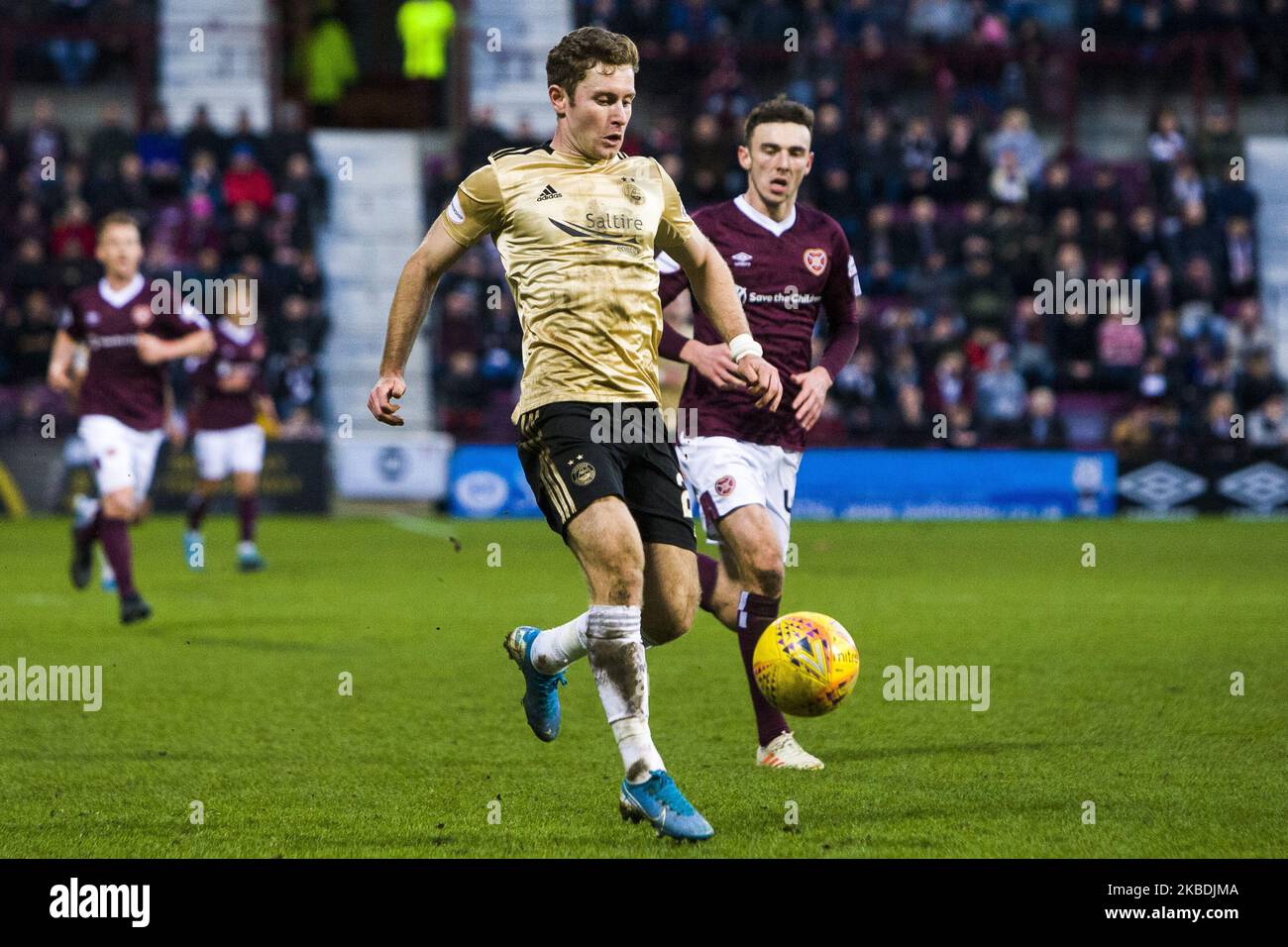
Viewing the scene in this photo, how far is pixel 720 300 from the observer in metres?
6.52

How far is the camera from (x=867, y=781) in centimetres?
681

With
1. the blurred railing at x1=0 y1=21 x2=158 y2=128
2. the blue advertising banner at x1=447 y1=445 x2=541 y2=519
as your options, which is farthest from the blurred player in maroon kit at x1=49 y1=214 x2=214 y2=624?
the blurred railing at x1=0 y1=21 x2=158 y2=128

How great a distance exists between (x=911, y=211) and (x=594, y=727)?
17.9m

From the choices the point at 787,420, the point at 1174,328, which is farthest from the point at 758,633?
the point at 1174,328

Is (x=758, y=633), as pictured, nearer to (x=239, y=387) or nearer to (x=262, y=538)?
(x=239, y=387)

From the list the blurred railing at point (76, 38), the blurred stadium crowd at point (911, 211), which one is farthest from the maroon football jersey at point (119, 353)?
the blurred railing at point (76, 38)

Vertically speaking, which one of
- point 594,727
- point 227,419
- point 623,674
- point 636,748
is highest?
point 227,419

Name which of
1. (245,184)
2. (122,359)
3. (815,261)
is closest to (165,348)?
(122,359)

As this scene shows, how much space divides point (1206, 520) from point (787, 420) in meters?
14.8

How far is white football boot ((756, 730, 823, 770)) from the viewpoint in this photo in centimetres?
709

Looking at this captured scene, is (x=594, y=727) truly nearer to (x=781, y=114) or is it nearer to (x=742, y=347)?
(x=742, y=347)

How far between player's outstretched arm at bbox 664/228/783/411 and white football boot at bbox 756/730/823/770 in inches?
56.3

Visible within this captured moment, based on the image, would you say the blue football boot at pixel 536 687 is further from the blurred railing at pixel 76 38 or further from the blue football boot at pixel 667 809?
the blurred railing at pixel 76 38

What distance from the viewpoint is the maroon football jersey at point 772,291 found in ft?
25.4
